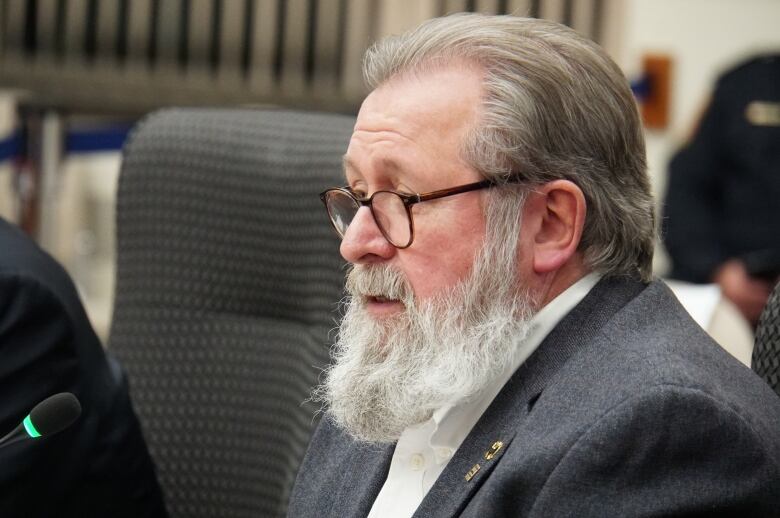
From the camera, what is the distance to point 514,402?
1.48 metres

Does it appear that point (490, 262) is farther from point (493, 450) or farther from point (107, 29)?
point (107, 29)

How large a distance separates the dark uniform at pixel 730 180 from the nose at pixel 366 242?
8.35 ft

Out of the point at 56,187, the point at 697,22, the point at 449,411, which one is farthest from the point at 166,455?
the point at 697,22

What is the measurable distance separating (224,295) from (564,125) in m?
0.90

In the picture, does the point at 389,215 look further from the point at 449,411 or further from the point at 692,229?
the point at 692,229

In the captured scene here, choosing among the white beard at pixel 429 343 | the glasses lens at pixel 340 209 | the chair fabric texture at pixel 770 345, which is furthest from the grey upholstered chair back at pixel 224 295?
the chair fabric texture at pixel 770 345

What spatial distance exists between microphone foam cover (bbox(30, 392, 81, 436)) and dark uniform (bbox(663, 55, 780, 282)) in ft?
8.83

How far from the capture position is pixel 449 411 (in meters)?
1.56

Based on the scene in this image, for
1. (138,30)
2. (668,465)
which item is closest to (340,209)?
(668,465)

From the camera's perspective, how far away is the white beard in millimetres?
1506

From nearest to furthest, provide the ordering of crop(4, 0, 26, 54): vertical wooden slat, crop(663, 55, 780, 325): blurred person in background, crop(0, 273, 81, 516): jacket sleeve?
crop(0, 273, 81, 516): jacket sleeve
crop(663, 55, 780, 325): blurred person in background
crop(4, 0, 26, 54): vertical wooden slat

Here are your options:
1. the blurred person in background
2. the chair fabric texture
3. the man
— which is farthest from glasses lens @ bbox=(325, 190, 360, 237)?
the blurred person in background

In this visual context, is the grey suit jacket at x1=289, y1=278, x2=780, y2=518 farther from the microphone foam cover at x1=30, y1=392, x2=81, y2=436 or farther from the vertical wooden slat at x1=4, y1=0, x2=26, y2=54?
the vertical wooden slat at x1=4, y1=0, x2=26, y2=54

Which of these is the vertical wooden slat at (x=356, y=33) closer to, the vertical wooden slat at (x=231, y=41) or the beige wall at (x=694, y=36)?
the vertical wooden slat at (x=231, y=41)
